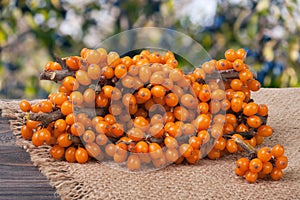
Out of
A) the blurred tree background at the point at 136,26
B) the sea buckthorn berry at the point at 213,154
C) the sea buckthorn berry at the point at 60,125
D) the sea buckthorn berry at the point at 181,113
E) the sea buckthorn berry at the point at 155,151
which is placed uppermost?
the blurred tree background at the point at 136,26

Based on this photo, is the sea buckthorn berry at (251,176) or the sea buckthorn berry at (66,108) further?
the sea buckthorn berry at (66,108)

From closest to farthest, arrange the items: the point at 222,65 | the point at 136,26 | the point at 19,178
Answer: the point at 19,178, the point at 222,65, the point at 136,26

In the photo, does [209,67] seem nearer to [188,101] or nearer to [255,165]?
[188,101]

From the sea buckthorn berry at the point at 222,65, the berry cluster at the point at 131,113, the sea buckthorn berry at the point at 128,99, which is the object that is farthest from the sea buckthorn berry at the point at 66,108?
the sea buckthorn berry at the point at 222,65

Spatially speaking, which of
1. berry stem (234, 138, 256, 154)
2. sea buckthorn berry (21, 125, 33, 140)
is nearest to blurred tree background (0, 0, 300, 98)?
sea buckthorn berry (21, 125, 33, 140)

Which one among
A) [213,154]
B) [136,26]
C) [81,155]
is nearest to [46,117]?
[81,155]

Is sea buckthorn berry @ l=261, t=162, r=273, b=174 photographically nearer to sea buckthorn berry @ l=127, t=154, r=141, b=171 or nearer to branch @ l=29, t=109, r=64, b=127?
A: sea buckthorn berry @ l=127, t=154, r=141, b=171

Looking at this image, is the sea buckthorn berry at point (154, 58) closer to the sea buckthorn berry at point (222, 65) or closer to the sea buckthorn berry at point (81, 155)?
the sea buckthorn berry at point (222, 65)
